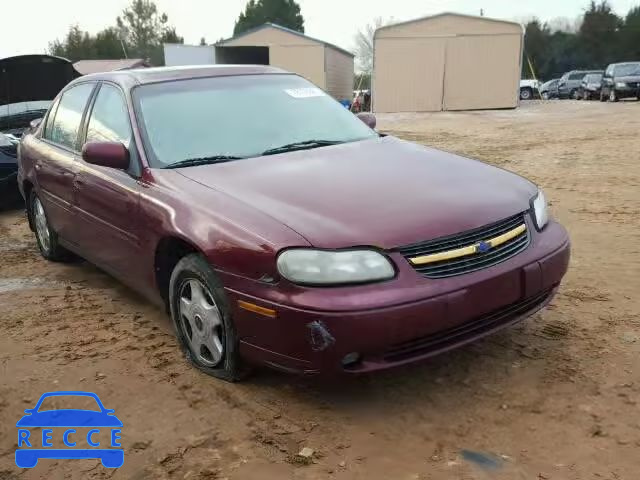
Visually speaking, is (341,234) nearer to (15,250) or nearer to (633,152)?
(15,250)

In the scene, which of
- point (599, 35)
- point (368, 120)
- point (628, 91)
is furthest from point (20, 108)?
point (599, 35)

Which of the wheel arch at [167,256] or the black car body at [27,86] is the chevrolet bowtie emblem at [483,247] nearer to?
the wheel arch at [167,256]

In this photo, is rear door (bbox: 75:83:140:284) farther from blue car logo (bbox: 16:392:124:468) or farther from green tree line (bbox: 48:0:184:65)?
green tree line (bbox: 48:0:184:65)

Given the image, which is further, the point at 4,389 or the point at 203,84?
the point at 203,84

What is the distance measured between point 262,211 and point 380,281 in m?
0.65

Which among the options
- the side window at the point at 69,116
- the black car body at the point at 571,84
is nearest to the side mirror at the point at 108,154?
the side window at the point at 69,116

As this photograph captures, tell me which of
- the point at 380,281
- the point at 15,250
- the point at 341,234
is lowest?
the point at 15,250

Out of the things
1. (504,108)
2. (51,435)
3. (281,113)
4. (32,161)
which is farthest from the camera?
(504,108)

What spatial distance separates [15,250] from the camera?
6117mm

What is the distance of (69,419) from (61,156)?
92.1 inches

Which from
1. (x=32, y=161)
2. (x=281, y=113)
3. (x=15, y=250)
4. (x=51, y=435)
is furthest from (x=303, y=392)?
(x=15, y=250)

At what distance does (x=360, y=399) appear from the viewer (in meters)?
3.05

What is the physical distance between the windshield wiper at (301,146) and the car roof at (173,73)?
0.84 m

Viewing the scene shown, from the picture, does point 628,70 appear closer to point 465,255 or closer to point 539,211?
point 539,211
